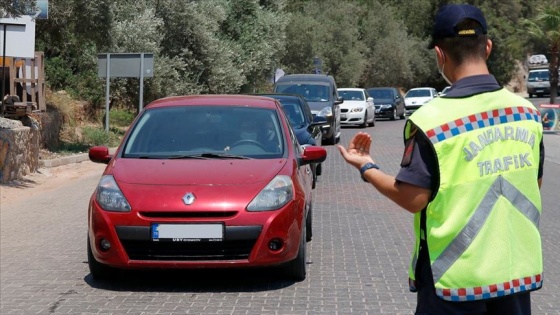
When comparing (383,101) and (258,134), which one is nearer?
(258,134)

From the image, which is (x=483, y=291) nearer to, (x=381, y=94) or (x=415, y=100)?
(x=381, y=94)

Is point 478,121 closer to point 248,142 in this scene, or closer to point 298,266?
point 298,266

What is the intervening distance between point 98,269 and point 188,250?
911 mm

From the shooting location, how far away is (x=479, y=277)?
3.26 m

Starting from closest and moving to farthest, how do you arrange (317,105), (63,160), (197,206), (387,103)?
(197,206)
(63,160)
(317,105)
(387,103)

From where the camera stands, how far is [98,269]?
313 inches

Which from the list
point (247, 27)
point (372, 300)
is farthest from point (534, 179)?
point (247, 27)

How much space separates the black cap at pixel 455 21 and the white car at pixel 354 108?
104 feet

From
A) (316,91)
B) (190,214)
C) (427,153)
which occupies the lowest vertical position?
(316,91)

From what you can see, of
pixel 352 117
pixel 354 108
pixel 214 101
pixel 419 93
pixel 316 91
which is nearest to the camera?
pixel 214 101

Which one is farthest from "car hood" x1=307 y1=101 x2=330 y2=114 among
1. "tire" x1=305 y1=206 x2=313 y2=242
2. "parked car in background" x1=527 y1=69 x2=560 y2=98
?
"parked car in background" x1=527 y1=69 x2=560 y2=98

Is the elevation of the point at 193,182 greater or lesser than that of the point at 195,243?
greater

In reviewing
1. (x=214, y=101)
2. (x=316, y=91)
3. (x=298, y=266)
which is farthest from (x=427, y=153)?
(x=316, y=91)

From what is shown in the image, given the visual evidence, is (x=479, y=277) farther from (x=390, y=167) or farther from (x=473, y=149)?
(x=390, y=167)
